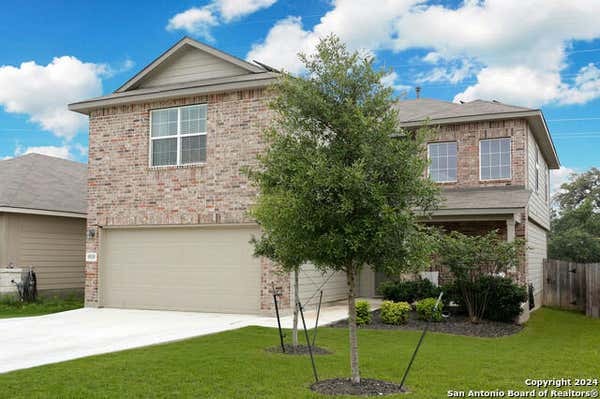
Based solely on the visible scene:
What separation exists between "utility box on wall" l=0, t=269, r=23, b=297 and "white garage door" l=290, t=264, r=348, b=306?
349 inches

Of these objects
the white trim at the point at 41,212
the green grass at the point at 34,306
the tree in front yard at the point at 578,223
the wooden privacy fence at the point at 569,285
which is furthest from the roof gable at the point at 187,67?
the tree in front yard at the point at 578,223

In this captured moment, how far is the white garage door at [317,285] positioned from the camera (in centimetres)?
1625

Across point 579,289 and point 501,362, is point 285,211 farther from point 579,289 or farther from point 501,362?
point 579,289

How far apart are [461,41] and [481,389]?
14330mm

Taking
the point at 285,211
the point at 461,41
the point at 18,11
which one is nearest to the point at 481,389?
the point at 285,211

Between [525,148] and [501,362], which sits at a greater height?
[525,148]

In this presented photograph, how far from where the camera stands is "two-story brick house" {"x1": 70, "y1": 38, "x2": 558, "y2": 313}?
15.7 meters

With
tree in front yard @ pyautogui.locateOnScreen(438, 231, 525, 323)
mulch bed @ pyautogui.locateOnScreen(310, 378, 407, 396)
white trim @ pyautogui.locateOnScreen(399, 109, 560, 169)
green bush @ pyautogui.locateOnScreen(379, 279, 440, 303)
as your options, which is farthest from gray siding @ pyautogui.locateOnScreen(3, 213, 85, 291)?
mulch bed @ pyautogui.locateOnScreen(310, 378, 407, 396)

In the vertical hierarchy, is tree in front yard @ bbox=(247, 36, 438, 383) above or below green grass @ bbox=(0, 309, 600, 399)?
above

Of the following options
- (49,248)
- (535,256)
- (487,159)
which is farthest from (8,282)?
(535,256)

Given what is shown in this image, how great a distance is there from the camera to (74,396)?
7016 mm

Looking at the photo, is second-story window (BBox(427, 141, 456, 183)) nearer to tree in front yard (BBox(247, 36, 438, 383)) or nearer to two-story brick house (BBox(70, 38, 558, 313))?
two-story brick house (BBox(70, 38, 558, 313))

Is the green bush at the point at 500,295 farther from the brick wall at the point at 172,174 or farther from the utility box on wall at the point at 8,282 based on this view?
the utility box on wall at the point at 8,282

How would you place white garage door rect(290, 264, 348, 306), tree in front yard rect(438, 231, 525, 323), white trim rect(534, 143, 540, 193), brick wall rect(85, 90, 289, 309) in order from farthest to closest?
1. white trim rect(534, 143, 540, 193)
2. white garage door rect(290, 264, 348, 306)
3. brick wall rect(85, 90, 289, 309)
4. tree in front yard rect(438, 231, 525, 323)
